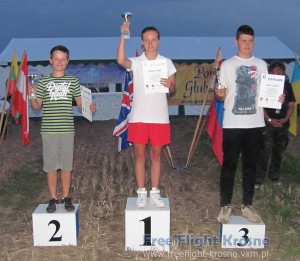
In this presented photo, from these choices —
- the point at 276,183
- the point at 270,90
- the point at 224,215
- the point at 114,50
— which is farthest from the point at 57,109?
the point at 114,50

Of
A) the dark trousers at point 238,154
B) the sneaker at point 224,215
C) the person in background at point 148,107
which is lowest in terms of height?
the sneaker at point 224,215

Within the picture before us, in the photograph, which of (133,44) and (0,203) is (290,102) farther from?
(133,44)

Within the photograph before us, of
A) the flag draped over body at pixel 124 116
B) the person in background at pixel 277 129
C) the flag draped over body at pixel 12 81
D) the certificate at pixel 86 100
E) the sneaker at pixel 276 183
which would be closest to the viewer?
the certificate at pixel 86 100

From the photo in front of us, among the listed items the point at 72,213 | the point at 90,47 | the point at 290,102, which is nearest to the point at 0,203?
the point at 72,213

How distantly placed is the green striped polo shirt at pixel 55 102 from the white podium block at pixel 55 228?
0.80 m

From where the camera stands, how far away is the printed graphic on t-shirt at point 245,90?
15.7ft

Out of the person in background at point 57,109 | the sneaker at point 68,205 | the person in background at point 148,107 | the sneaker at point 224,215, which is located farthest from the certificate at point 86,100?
the sneaker at point 224,215

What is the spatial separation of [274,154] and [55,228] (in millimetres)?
3603

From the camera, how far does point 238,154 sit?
502cm

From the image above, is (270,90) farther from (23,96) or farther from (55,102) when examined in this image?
(23,96)

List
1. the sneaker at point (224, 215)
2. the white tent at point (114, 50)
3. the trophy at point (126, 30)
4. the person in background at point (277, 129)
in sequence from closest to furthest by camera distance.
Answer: the trophy at point (126, 30)
the sneaker at point (224, 215)
the person in background at point (277, 129)
the white tent at point (114, 50)

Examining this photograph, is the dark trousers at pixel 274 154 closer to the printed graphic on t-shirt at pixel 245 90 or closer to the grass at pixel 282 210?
the grass at pixel 282 210

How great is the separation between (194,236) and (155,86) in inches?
63.5

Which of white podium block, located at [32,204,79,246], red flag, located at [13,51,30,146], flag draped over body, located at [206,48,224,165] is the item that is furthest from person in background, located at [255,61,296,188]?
red flag, located at [13,51,30,146]
